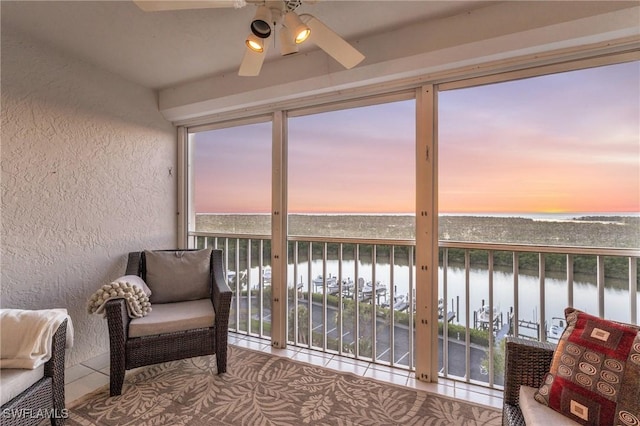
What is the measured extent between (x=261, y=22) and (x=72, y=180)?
202cm

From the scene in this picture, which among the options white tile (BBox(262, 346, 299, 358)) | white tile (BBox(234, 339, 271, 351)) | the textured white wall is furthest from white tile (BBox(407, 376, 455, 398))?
the textured white wall

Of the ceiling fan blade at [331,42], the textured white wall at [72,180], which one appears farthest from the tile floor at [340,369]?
the ceiling fan blade at [331,42]

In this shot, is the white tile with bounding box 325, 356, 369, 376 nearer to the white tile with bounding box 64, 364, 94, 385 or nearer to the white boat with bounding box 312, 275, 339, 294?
the white boat with bounding box 312, 275, 339, 294

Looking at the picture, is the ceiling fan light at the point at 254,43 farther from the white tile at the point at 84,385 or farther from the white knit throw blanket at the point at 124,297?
the white tile at the point at 84,385

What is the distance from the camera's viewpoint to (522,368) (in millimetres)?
1314

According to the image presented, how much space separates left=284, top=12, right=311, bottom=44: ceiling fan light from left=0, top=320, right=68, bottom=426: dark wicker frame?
6.23ft

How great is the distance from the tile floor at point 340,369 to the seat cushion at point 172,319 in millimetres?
543

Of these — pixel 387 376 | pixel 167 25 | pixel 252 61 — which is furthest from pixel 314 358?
pixel 167 25

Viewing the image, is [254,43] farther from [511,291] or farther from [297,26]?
[511,291]

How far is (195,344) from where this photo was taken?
2.11m

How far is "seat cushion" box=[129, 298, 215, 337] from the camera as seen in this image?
1.99 m

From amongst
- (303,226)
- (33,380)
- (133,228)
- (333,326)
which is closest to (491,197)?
(303,226)

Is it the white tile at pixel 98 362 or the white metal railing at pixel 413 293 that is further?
the white tile at pixel 98 362

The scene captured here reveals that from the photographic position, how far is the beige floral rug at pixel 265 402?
1.72 m
